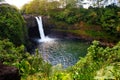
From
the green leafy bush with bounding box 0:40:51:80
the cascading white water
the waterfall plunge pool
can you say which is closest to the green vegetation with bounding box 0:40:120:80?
the green leafy bush with bounding box 0:40:51:80

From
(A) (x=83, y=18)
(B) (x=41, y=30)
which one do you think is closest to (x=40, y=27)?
(B) (x=41, y=30)

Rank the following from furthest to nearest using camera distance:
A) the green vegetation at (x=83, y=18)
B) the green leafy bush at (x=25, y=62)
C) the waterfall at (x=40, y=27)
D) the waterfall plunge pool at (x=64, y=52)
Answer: the waterfall at (x=40, y=27) < the green vegetation at (x=83, y=18) < the waterfall plunge pool at (x=64, y=52) < the green leafy bush at (x=25, y=62)

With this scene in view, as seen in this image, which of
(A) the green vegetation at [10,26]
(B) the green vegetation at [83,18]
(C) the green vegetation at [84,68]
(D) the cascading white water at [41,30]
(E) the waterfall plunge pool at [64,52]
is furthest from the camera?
(D) the cascading white water at [41,30]

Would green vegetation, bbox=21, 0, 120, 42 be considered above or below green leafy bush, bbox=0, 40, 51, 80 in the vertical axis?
below

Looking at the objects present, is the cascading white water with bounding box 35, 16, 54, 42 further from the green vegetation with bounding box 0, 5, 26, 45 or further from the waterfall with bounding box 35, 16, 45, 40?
the green vegetation with bounding box 0, 5, 26, 45

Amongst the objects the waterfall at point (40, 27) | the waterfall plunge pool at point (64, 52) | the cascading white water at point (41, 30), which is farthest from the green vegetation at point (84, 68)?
the waterfall at point (40, 27)

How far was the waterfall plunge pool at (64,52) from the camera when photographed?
28.8 metres

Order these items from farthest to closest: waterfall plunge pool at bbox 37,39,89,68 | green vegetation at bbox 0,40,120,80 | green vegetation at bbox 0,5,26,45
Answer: green vegetation at bbox 0,5,26,45
waterfall plunge pool at bbox 37,39,89,68
green vegetation at bbox 0,40,120,80

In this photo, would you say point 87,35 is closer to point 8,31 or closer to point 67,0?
point 67,0

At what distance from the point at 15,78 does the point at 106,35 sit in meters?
39.2

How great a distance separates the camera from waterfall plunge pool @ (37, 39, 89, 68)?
2877cm

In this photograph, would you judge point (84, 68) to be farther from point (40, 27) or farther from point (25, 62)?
point (40, 27)

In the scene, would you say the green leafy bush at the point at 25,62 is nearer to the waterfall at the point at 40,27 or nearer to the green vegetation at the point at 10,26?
the green vegetation at the point at 10,26

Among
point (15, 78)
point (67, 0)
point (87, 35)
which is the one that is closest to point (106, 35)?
point (87, 35)
